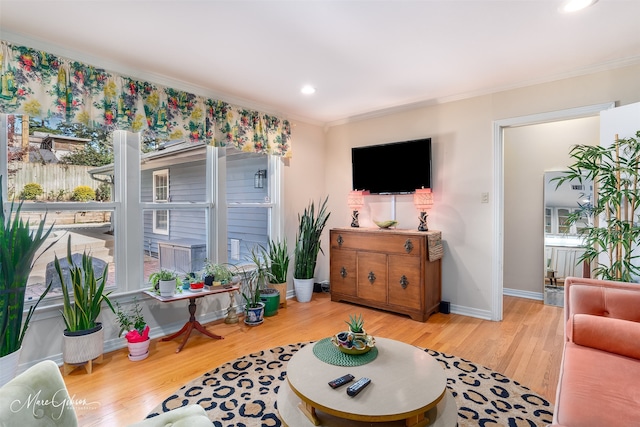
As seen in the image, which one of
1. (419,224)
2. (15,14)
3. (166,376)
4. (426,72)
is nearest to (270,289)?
(166,376)

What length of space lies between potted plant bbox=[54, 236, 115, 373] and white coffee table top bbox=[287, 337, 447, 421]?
1.73 meters

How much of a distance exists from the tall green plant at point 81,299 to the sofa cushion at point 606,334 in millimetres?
3324

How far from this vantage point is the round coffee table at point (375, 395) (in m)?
1.45

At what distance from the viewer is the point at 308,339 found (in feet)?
10.4

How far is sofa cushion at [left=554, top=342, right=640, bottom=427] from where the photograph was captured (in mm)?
1280

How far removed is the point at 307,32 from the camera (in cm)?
241

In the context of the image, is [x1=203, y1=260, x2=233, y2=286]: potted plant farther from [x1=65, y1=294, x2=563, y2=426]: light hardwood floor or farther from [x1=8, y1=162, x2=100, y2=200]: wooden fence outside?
[x1=8, y1=162, x2=100, y2=200]: wooden fence outside

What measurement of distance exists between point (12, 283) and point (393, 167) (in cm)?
375

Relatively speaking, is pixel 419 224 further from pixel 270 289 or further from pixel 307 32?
pixel 307 32

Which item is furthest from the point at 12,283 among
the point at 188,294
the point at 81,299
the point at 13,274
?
the point at 188,294

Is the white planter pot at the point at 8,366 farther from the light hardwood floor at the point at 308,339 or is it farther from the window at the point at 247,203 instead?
the window at the point at 247,203

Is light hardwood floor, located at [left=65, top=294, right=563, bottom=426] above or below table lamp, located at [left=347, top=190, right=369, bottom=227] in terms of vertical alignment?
below

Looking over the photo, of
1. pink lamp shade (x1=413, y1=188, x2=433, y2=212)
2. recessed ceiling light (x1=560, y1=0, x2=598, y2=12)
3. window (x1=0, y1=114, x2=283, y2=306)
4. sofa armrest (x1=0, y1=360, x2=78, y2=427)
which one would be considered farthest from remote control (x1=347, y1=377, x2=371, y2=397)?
pink lamp shade (x1=413, y1=188, x2=433, y2=212)

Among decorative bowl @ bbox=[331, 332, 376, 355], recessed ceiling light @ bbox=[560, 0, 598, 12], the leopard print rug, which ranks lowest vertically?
the leopard print rug
